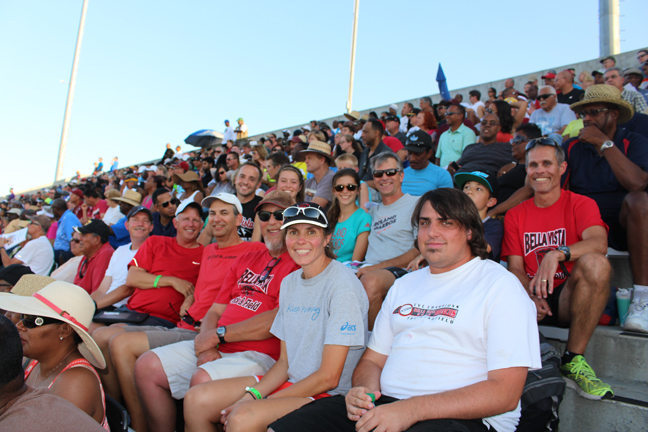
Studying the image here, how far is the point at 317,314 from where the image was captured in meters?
2.47

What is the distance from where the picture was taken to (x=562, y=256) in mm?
2678

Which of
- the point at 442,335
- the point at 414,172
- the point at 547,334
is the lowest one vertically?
the point at 547,334

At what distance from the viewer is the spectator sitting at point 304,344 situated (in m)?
2.25

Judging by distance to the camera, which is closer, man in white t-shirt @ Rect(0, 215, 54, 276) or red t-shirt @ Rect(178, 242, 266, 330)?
red t-shirt @ Rect(178, 242, 266, 330)

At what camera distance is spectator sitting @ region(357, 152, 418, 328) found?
3479 millimetres

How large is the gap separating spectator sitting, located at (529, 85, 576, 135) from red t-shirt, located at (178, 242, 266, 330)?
17.0 ft

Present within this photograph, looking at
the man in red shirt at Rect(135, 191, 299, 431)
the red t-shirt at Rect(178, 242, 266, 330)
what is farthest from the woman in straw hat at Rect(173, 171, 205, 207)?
the man in red shirt at Rect(135, 191, 299, 431)

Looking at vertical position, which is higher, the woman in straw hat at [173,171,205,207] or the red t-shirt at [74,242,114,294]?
the woman in straw hat at [173,171,205,207]

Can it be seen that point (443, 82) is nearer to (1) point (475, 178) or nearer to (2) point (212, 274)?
(1) point (475, 178)

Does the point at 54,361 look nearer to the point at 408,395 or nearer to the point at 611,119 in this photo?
the point at 408,395

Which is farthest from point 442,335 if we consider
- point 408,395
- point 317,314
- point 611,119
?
point 611,119

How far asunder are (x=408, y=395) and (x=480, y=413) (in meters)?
0.33

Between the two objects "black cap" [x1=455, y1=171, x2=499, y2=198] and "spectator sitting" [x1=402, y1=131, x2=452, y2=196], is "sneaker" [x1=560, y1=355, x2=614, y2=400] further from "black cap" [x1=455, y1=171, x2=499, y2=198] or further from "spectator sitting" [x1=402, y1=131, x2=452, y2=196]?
"spectator sitting" [x1=402, y1=131, x2=452, y2=196]

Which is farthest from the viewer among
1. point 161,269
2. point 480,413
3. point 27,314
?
→ point 161,269
